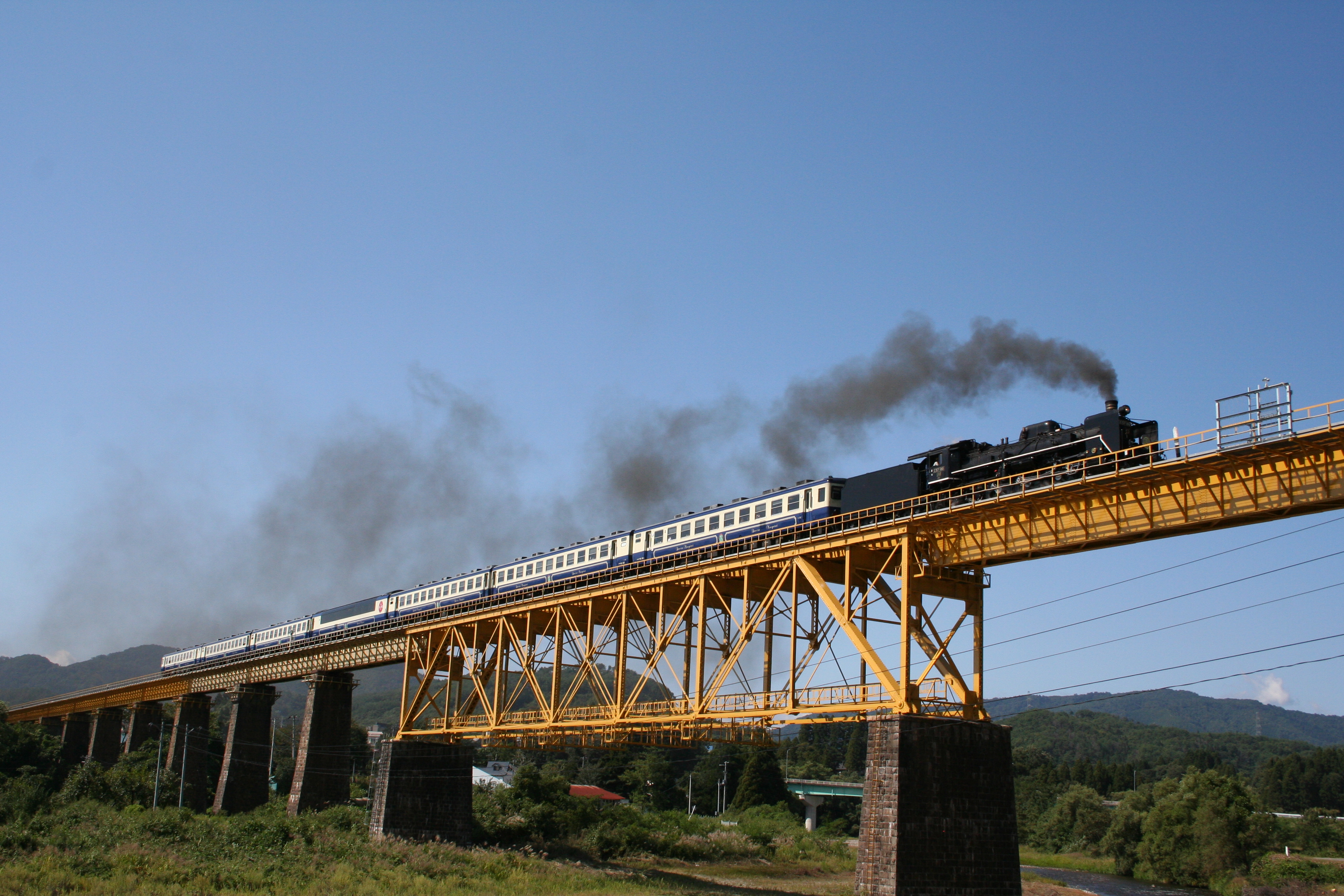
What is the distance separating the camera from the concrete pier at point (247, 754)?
67562 millimetres

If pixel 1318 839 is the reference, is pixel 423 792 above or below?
above

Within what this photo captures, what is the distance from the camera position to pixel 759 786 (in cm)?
10256

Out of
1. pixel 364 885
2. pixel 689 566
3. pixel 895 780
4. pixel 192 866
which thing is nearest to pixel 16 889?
pixel 192 866

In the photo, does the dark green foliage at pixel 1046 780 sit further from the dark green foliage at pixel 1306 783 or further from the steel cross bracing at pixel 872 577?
the steel cross bracing at pixel 872 577

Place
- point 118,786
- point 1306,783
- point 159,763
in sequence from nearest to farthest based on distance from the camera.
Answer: point 118,786
point 159,763
point 1306,783

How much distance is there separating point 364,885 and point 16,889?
11.0m

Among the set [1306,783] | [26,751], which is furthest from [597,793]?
[1306,783]

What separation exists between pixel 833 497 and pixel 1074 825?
7131 centimetres

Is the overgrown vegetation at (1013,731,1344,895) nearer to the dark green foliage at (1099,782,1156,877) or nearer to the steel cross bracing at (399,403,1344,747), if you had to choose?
the dark green foliage at (1099,782,1156,877)

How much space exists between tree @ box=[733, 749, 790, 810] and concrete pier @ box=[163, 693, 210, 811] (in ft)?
165

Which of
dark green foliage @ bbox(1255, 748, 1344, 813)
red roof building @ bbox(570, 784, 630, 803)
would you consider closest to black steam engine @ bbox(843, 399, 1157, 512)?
red roof building @ bbox(570, 784, 630, 803)

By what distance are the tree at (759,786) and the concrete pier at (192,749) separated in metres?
50.3

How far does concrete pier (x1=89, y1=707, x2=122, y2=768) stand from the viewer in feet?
300

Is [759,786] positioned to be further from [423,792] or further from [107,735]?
[107,735]
